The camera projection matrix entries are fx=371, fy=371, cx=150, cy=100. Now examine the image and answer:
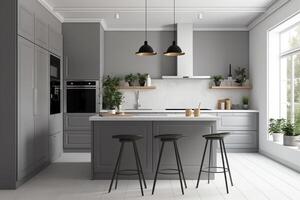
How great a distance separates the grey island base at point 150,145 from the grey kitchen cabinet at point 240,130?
2870 millimetres

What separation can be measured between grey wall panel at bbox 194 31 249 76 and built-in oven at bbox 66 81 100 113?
2.58 metres

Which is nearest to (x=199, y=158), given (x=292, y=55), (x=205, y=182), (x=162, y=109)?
(x=205, y=182)

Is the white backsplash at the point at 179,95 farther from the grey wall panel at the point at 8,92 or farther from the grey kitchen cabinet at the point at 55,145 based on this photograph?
the grey wall panel at the point at 8,92

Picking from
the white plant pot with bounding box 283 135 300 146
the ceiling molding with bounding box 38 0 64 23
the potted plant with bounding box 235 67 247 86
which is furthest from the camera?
the potted plant with bounding box 235 67 247 86

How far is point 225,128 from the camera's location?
8.22m

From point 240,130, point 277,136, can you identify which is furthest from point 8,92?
point 240,130

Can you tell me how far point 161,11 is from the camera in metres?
7.54

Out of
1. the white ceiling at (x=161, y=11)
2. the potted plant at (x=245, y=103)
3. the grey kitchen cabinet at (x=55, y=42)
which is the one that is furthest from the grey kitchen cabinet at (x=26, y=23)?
the potted plant at (x=245, y=103)

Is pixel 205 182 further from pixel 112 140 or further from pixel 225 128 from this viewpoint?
pixel 225 128

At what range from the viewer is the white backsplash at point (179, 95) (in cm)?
898

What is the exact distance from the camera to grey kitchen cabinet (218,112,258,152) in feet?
26.9

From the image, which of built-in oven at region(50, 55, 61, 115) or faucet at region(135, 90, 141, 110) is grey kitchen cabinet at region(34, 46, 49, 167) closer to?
built-in oven at region(50, 55, 61, 115)

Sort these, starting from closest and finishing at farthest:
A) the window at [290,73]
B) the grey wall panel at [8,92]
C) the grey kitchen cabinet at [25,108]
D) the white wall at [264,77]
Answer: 1. the grey wall panel at [8,92]
2. the grey kitchen cabinet at [25,108]
3. the white wall at [264,77]
4. the window at [290,73]

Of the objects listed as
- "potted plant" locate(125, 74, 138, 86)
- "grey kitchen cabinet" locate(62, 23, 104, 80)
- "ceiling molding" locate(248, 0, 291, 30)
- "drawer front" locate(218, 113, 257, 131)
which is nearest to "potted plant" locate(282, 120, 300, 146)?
"drawer front" locate(218, 113, 257, 131)
